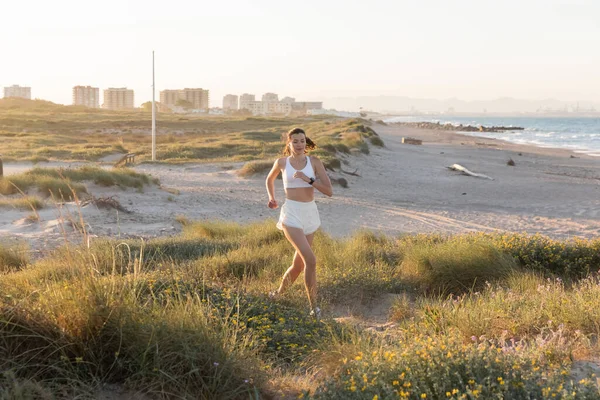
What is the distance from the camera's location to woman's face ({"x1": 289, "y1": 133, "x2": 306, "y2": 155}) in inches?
219

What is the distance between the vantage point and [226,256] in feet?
23.8

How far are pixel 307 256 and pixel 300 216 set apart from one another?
38 cm

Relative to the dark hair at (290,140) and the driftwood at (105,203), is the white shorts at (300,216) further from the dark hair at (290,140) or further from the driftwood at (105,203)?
the driftwood at (105,203)

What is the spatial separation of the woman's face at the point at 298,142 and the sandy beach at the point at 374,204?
237 centimetres

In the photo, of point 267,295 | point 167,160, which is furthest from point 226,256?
point 167,160

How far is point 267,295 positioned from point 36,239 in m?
5.72

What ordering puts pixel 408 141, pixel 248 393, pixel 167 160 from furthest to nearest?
1. pixel 408 141
2. pixel 167 160
3. pixel 248 393

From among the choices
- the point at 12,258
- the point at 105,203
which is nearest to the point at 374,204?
the point at 105,203

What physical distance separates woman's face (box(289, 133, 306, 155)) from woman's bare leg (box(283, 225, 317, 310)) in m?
0.75

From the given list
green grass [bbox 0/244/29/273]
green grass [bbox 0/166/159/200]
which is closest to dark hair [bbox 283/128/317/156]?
green grass [bbox 0/244/29/273]

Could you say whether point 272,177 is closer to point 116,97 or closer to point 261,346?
point 261,346

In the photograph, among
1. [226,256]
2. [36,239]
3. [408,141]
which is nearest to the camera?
[226,256]

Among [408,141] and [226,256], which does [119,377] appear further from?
[408,141]

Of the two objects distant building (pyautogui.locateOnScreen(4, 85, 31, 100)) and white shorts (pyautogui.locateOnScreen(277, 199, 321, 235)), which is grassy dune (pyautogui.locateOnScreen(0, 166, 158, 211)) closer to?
white shorts (pyautogui.locateOnScreen(277, 199, 321, 235))
